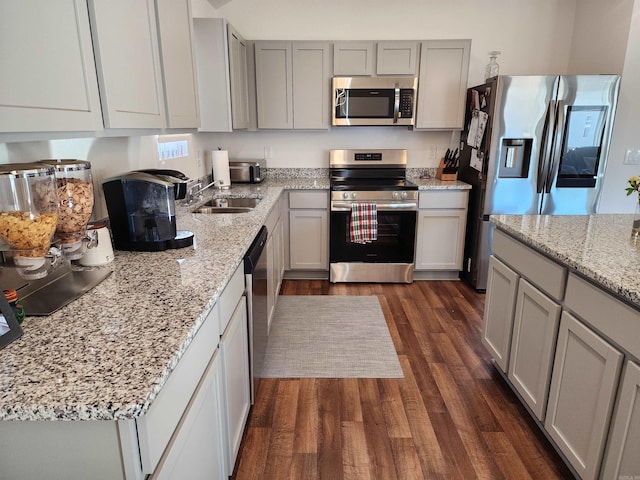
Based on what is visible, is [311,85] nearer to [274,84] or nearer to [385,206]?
[274,84]

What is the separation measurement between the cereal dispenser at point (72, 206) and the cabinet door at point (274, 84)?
2489 millimetres

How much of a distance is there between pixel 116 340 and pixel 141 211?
796 millimetres

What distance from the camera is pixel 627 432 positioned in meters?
1.25

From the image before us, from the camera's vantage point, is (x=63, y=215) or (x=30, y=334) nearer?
(x=30, y=334)

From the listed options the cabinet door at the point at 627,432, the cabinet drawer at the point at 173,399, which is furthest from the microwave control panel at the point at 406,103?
the cabinet drawer at the point at 173,399

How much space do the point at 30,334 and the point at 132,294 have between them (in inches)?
11.3

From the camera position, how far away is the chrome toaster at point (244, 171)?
11.9ft

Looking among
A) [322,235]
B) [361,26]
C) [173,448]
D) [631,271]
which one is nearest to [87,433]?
[173,448]

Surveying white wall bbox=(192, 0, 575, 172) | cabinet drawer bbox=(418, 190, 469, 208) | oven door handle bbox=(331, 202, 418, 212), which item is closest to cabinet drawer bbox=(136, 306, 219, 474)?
oven door handle bbox=(331, 202, 418, 212)

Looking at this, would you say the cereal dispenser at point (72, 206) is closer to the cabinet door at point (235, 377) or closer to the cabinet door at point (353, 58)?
the cabinet door at point (235, 377)

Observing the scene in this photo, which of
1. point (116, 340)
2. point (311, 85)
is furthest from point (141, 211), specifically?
point (311, 85)

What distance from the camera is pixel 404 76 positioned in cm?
352

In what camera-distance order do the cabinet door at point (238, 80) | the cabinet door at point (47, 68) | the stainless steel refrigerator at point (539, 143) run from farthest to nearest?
the stainless steel refrigerator at point (539, 143)
the cabinet door at point (238, 80)
the cabinet door at point (47, 68)

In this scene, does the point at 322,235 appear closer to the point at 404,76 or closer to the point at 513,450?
the point at 404,76
